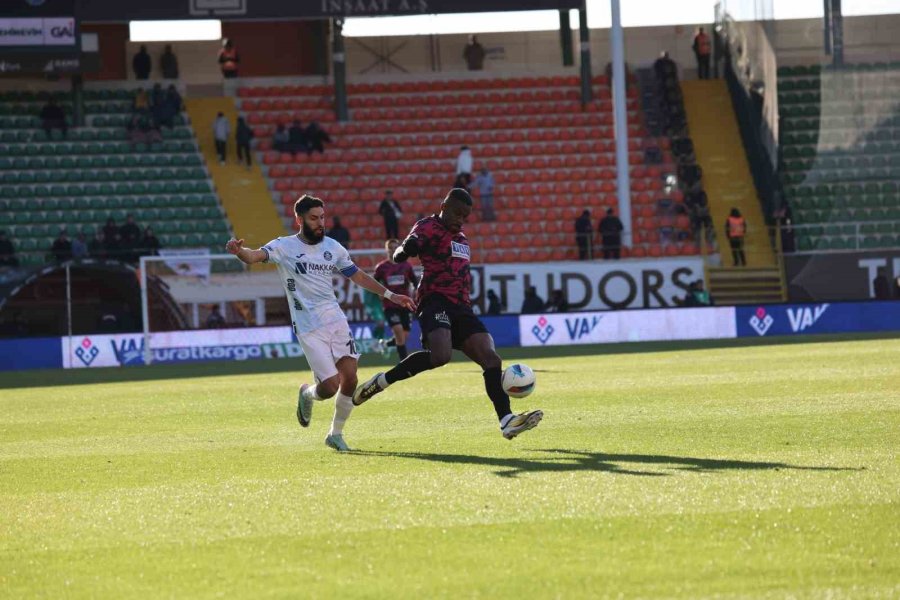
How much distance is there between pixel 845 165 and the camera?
3941 centimetres

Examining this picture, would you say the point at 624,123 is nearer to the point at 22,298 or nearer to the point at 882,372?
the point at 22,298

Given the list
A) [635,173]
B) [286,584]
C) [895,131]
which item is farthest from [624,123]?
[286,584]

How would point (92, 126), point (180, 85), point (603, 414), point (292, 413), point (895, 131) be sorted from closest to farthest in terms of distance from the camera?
point (603, 414) → point (292, 413) → point (895, 131) → point (92, 126) → point (180, 85)

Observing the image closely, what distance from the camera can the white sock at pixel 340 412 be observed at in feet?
39.8

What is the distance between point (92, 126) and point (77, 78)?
1529mm

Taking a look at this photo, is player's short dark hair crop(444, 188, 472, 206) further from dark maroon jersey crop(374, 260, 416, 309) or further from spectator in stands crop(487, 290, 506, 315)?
spectator in stands crop(487, 290, 506, 315)

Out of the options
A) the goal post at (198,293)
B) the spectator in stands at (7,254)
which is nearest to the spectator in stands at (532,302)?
the goal post at (198,293)

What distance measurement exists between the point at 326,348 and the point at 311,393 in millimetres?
533

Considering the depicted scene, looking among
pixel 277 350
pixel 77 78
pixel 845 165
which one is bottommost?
pixel 277 350

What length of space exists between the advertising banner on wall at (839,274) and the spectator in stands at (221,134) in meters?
16.3

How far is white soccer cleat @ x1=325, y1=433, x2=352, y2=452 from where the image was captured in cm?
1193

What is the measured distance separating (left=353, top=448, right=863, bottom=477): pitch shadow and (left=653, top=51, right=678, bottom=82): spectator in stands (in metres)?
35.4

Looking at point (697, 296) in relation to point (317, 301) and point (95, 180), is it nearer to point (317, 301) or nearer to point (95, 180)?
point (95, 180)

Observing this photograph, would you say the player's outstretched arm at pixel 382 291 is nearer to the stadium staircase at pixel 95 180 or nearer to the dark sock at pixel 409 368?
the dark sock at pixel 409 368
